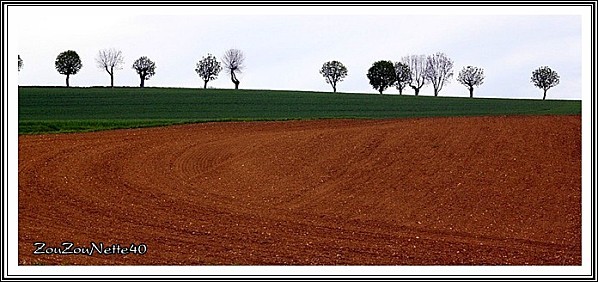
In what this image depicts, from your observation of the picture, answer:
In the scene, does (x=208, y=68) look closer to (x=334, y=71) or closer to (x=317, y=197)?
(x=334, y=71)

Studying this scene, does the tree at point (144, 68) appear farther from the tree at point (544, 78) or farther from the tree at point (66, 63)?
the tree at point (544, 78)

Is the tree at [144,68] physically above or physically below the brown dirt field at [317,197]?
above

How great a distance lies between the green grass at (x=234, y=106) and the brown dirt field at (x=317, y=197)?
14.6 m

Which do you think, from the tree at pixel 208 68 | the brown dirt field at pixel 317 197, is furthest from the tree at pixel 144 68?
the brown dirt field at pixel 317 197

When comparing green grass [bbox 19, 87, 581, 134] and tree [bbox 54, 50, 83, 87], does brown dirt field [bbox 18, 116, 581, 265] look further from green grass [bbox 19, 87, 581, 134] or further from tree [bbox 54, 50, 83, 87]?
tree [bbox 54, 50, 83, 87]

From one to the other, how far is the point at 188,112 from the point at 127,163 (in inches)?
824

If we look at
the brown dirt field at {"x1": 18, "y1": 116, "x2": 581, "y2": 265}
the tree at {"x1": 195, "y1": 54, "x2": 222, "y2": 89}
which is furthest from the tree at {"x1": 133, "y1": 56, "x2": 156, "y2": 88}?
the brown dirt field at {"x1": 18, "y1": 116, "x2": 581, "y2": 265}

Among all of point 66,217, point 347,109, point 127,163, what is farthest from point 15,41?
point 347,109

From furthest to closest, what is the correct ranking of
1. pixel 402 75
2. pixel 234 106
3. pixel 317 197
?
1. pixel 402 75
2. pixel 234 106
3. pixel 317 197

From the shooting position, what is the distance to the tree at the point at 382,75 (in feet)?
205

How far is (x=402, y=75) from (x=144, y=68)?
22390 millimetres

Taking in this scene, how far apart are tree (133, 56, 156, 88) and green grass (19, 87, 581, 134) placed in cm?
596

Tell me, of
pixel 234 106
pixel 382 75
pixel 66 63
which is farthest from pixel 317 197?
pixel 382 75

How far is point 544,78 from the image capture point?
57062 millimetres
